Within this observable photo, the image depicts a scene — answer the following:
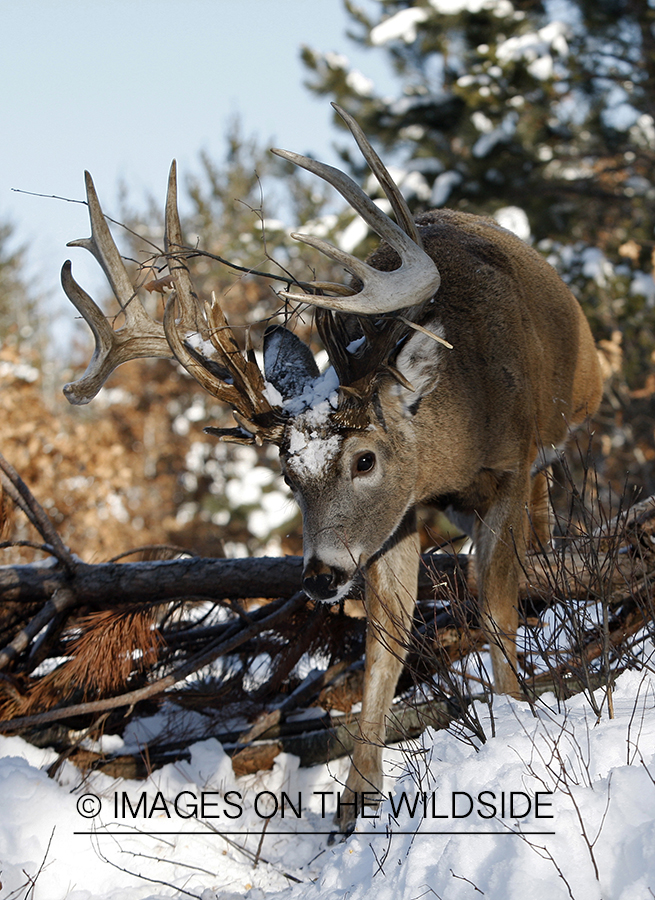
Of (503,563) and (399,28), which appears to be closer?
(503,563)

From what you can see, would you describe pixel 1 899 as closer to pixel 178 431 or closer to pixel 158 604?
pixel 158 604

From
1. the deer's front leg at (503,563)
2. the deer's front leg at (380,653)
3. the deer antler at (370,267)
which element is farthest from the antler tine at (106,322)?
the deer's front leg at (503,563)

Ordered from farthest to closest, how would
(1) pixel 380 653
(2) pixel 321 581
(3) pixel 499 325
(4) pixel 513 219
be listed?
(4) pixel 513 219 → (3) pixel 499 325 → (1) pixel 380 653 → (2) pixel 321 581

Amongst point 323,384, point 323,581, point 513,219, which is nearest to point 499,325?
point 323,384

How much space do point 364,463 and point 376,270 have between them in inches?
38.7

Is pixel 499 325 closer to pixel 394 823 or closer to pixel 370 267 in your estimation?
pixel 370 267

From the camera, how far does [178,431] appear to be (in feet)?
67.4

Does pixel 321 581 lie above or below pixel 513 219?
below

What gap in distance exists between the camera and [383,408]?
3932mm

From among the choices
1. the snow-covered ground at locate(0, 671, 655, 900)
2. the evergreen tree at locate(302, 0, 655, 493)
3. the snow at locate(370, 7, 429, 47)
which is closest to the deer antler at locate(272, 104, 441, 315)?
the snow-covered ground at locate(0, 671, 655, 900)

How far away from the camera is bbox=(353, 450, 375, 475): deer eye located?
3.82 meters

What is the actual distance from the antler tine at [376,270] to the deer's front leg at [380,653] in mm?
1322

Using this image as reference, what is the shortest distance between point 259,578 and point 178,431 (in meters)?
16.5

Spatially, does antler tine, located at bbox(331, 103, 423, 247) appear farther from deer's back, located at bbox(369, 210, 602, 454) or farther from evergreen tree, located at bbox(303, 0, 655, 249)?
evergreen tree, located at bbox(303, 0, 655, 249)
